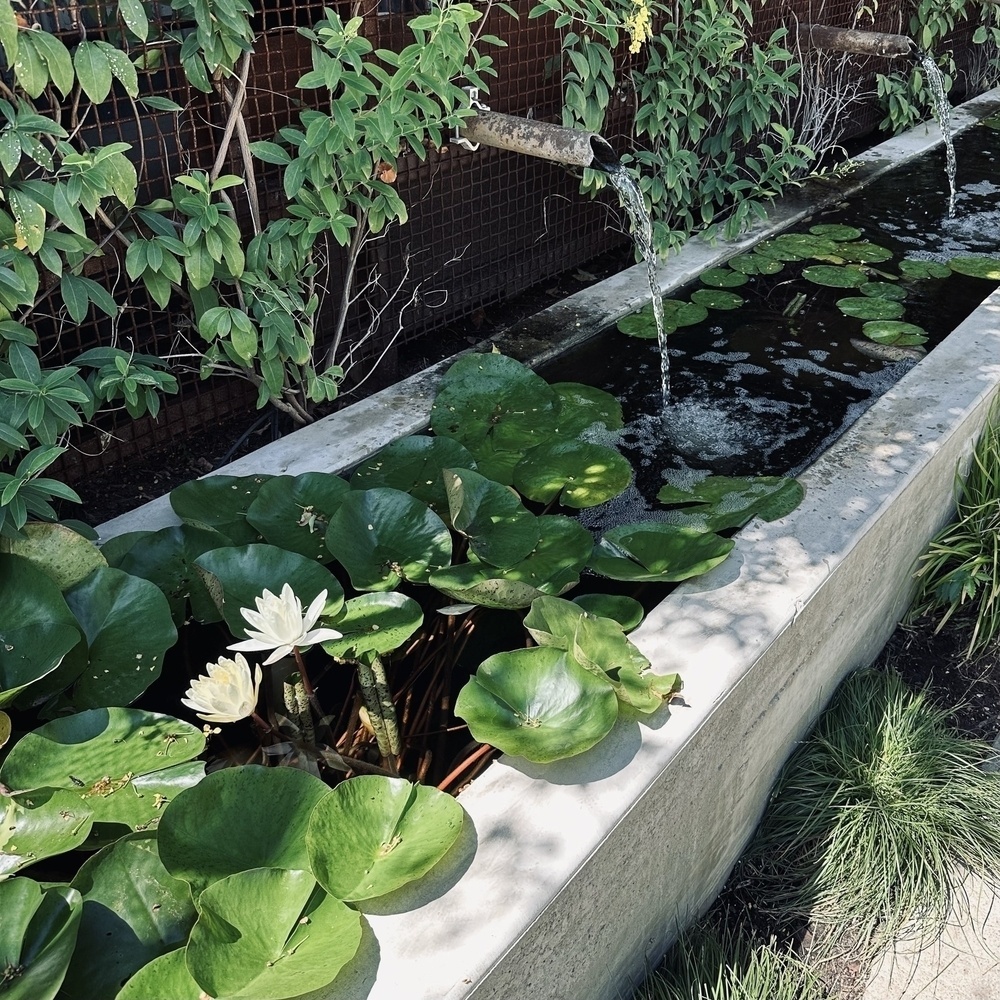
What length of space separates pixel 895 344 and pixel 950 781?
5.05ft

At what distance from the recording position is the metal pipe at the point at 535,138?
8.26 ft

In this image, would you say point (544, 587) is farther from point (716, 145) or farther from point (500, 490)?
point (716, 145)

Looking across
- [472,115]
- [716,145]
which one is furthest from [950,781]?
[716,145]

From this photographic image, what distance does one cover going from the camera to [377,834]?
1315 mm

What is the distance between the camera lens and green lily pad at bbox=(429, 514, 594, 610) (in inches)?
65.7

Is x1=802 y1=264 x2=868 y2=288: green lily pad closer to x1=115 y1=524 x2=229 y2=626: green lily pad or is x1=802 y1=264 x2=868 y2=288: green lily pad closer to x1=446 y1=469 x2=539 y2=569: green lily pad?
x1=446 y1=469 x2=539 y2=569: green lily pad

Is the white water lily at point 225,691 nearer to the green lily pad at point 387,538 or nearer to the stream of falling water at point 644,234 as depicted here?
the green lily pad at point 387,538

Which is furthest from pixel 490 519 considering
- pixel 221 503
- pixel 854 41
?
pixel 854 41

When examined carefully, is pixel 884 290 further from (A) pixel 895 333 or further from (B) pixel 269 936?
(B) pixel 269 936

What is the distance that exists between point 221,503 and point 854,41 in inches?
143

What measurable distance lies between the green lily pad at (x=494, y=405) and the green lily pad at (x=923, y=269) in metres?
1.80

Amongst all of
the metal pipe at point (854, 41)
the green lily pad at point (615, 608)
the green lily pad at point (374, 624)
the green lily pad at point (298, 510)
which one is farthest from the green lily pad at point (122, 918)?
the metal pipe at point (854, 41)

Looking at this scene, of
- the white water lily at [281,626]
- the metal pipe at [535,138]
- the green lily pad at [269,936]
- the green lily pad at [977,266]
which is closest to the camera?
the green lily pad at [269,936]

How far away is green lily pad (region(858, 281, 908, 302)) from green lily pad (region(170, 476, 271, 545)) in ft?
7.66
